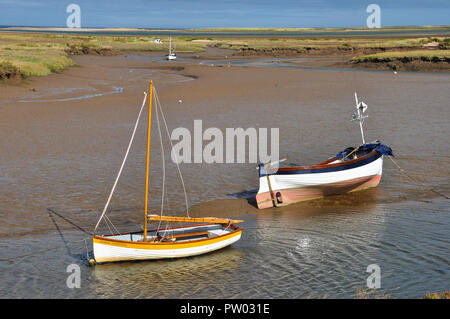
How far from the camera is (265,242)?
631 inches

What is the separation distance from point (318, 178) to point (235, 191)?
3.21 m

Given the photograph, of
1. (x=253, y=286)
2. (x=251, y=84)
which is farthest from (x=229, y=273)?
(x=251, y=84)

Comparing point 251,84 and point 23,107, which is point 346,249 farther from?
point 251,84

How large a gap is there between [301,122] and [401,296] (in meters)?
21.7

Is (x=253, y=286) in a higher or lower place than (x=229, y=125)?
lower

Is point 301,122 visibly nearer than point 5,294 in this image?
No

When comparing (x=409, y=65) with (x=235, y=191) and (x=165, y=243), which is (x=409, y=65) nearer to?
(x=235, y=191)

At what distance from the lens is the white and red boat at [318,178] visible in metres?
19.0

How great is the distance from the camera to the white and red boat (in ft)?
62.2

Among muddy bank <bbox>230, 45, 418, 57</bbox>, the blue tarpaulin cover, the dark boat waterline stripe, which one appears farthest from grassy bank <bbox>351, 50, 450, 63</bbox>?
the dark boat waterline stripe

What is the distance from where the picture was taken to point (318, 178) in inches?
766

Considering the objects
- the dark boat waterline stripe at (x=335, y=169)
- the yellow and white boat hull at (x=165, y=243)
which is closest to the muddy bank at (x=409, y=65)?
the dark boat waterline stripe at (x=335, y=169)

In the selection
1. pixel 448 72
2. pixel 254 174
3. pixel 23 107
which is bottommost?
pixel 254 174

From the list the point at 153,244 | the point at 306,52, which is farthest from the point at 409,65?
the point at 153,244
